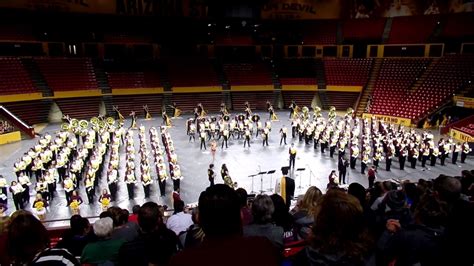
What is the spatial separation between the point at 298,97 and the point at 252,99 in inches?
159

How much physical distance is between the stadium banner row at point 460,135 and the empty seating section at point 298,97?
1257cm

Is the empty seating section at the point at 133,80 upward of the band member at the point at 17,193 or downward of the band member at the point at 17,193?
upward

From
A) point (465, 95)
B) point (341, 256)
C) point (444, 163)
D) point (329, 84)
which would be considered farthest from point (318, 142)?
point (341, 256)

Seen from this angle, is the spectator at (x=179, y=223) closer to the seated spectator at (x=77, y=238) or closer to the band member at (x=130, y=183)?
the seated spectator at (x=77, y=238)

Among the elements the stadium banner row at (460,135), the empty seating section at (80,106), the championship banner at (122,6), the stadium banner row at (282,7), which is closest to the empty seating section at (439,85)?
the stadium banner row at (460,135)

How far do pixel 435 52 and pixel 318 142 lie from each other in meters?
17.9

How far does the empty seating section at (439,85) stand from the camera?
25.1 m

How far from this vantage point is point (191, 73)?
106 feet

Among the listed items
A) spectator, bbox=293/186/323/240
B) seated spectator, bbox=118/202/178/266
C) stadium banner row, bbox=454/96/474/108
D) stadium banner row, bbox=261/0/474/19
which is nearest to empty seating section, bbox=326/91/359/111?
stadium banner row, bbox=261/0/474/19

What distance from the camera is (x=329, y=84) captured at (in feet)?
106

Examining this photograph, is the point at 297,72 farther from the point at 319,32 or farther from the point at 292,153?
the point at 292,153


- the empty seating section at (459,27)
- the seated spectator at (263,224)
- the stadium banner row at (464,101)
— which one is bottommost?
the stadium banner row at (464,101)

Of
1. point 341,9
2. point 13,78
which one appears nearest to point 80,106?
point 13,78

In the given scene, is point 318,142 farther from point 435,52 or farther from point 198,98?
point 435,52
